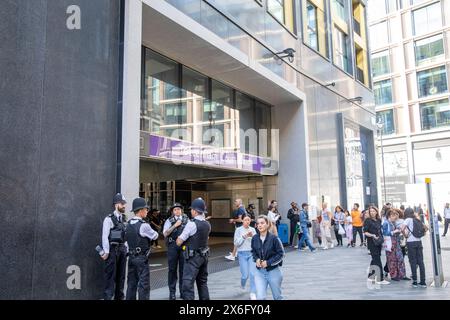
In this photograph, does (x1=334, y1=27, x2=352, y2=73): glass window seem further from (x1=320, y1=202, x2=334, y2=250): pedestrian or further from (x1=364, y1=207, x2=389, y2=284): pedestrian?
(x1=364, y1=207, x2=389, y2=284): pedestrian

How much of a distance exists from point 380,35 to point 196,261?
48.6 m

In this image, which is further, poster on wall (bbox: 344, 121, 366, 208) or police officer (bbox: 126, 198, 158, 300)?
poster on wall (bbox: 344, 121, 366, 208)

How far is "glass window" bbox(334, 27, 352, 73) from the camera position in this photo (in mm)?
22234

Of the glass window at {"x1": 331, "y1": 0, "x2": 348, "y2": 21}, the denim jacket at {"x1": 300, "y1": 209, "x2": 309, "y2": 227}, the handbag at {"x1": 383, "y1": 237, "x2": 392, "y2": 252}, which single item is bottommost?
the handbag at {"x1": 383, "y1": 237, "x2": 392, "y2": 252}

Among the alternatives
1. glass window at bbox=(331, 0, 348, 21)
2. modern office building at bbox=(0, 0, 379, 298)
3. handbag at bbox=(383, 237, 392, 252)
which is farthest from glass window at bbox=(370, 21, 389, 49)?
handbag at bbox=(383, 237, 392, 252)

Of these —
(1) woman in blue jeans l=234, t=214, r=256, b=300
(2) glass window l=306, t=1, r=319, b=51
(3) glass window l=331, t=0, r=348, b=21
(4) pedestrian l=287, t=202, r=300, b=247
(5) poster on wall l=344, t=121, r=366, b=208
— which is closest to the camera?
(1) woman in blue jeans l=234, t=214, r=256, b=300

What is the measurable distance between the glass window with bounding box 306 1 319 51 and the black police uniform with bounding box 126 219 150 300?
15072 millimetres

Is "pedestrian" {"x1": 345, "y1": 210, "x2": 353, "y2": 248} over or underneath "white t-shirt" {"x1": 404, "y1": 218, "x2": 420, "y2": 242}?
underneath

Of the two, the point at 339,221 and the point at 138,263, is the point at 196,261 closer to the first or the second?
the point at 138,263

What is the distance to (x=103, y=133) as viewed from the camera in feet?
26.3

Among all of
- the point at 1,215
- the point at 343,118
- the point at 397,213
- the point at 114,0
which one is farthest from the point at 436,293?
the point at 343,118

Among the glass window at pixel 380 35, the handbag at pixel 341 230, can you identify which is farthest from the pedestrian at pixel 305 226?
the glass window at pixel 380 35

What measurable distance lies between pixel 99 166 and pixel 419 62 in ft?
146

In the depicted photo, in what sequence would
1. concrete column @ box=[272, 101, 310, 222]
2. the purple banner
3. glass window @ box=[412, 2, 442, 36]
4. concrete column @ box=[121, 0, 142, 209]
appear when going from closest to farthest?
1. concrete column @ box=[121, 0, 142, 209]
2. the purple banner
3. concrete column @ box=[272, 101, 310, 222]
4. glass window @ box=[412, 2, 442, 36]
